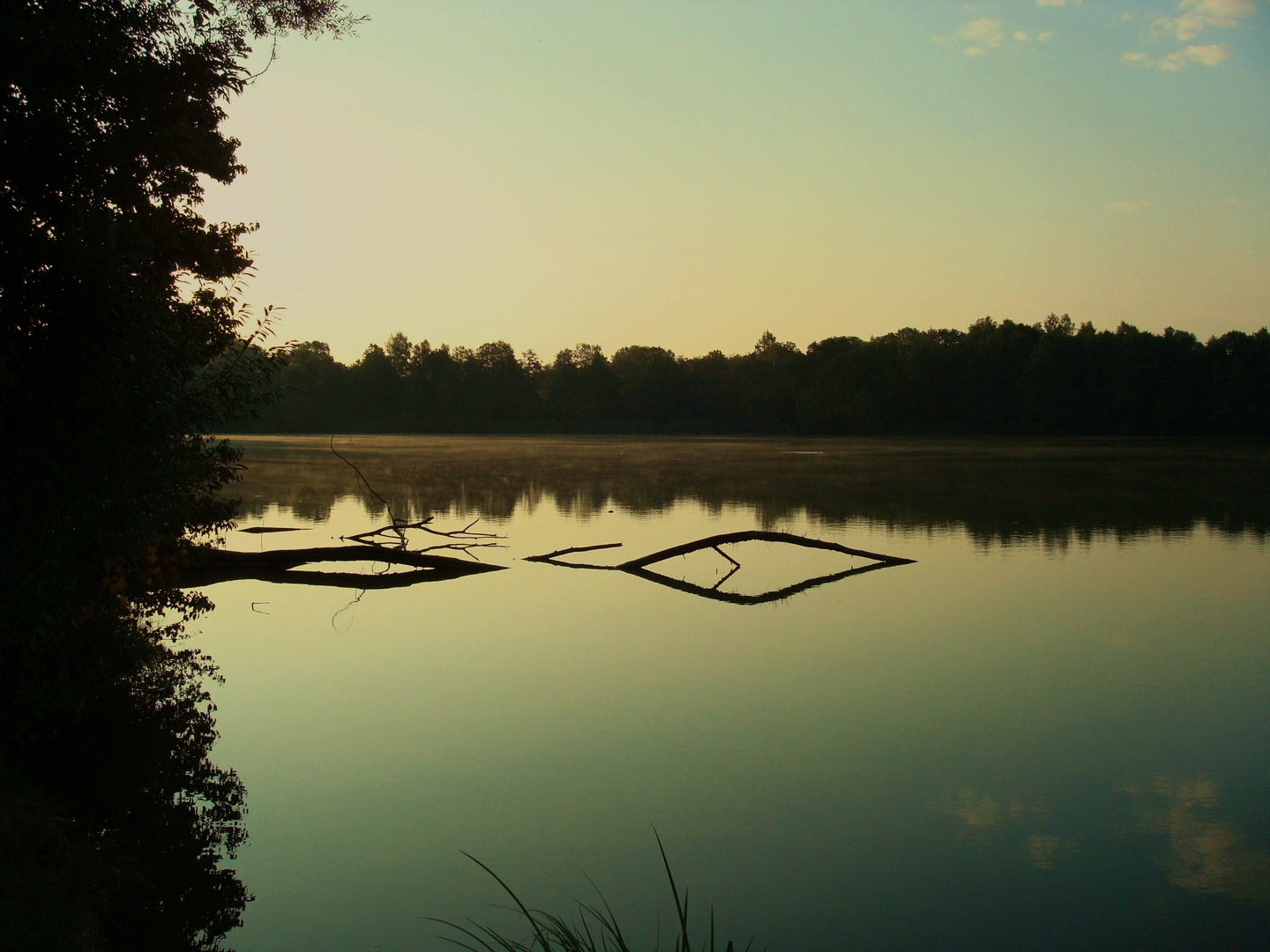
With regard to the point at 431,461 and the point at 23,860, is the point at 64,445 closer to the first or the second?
the point at 23,860

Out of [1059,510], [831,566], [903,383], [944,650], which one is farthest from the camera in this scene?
A: [903,383]

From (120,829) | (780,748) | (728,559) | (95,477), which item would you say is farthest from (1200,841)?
(728,559)

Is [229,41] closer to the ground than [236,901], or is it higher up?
higher up

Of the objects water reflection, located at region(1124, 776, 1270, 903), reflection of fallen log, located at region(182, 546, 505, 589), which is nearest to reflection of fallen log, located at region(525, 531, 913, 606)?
reflection of fallen log, located at region(182, 546, 505, 589)

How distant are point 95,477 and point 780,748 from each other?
4919 mm

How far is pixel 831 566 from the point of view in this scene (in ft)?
48.5

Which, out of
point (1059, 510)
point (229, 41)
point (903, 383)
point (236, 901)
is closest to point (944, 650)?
point (236, 901)

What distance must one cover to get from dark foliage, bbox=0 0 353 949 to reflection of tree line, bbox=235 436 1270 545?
13.7 metres

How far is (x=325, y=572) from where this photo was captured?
1432 cm

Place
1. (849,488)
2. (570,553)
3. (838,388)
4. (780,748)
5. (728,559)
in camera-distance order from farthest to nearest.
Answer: (838,388) → (849,488) → (570,553) → (728,559) → (780,748)

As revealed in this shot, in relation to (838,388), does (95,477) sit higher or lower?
lower

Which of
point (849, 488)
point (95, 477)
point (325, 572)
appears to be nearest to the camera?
point (95, 477)

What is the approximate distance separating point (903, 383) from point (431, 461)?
72132mm

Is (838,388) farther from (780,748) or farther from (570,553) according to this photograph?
(780,748)
